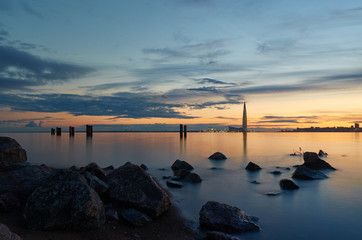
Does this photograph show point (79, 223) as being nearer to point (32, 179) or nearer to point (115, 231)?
point (115, 231)

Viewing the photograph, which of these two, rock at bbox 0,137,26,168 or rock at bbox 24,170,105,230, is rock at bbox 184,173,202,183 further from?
rock at bbox 0,137,26,168

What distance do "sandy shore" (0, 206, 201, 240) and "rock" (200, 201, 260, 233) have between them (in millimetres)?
596

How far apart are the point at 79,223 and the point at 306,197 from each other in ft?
36.1

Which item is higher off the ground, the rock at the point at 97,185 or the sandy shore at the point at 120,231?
the rock at the point at 97,185

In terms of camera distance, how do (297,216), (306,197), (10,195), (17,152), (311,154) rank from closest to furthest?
(10,195) < (297,216) < (306,197) < (17,152) < (311,154)

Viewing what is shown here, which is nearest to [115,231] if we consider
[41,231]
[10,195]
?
[41,231]

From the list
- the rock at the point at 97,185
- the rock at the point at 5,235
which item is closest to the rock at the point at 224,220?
the rock at the point at 97,185

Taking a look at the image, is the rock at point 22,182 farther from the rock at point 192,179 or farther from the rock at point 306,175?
the rock at point 306,175

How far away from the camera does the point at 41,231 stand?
6.12 m

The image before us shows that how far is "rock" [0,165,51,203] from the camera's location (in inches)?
323

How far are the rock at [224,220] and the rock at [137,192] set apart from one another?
156 centimetres

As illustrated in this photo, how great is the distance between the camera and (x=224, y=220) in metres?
8.08

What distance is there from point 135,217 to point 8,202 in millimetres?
3837

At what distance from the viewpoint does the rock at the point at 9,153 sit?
14.2 meters
